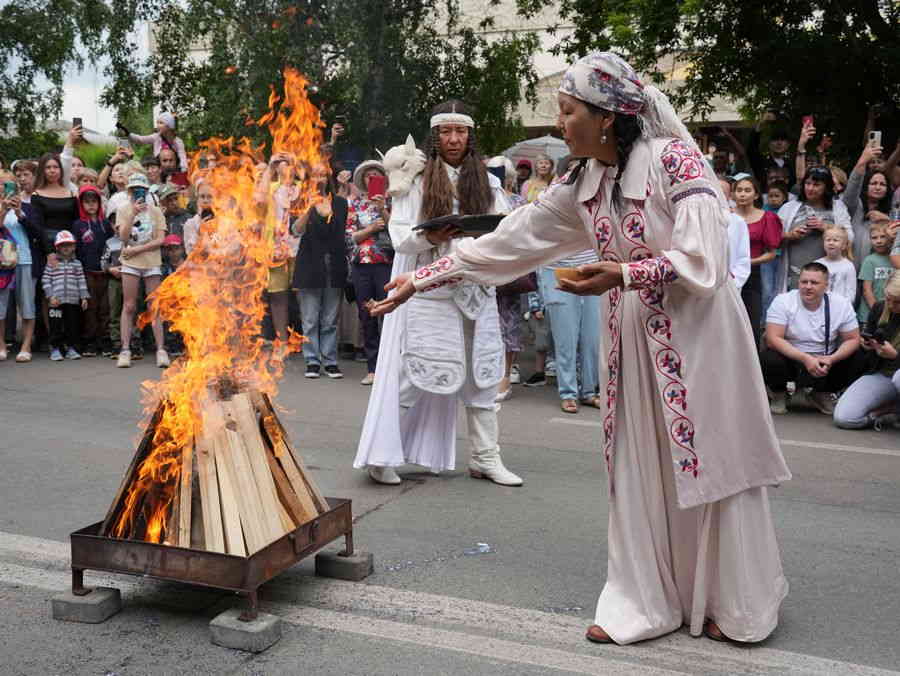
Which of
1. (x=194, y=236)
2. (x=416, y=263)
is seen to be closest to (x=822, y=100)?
(x=194, y=236)

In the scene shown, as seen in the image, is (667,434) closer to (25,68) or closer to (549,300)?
(549,300)

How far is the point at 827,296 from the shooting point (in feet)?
29.2

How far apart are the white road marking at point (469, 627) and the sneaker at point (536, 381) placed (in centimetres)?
589

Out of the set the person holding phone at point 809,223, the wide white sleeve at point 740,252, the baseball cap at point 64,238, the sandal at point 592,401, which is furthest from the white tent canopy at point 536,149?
the sandal at point 592,401

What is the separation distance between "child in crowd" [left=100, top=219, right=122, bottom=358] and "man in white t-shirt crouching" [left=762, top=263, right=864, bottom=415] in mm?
7391

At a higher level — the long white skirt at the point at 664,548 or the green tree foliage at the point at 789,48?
the green tree foliage at the point at 789,48

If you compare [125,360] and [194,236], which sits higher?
[194,236]

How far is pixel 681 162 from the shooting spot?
3.69 metres

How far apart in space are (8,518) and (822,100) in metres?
11.2

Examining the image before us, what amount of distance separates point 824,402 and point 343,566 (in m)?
5.84

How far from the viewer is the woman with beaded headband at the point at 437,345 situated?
240 inches

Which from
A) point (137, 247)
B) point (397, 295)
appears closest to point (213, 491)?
point (397, 295)

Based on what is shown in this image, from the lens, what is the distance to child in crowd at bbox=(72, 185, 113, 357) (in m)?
11.9

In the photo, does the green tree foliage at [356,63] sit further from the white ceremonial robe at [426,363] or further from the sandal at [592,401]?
the white ceremonial robe at [426,363]
